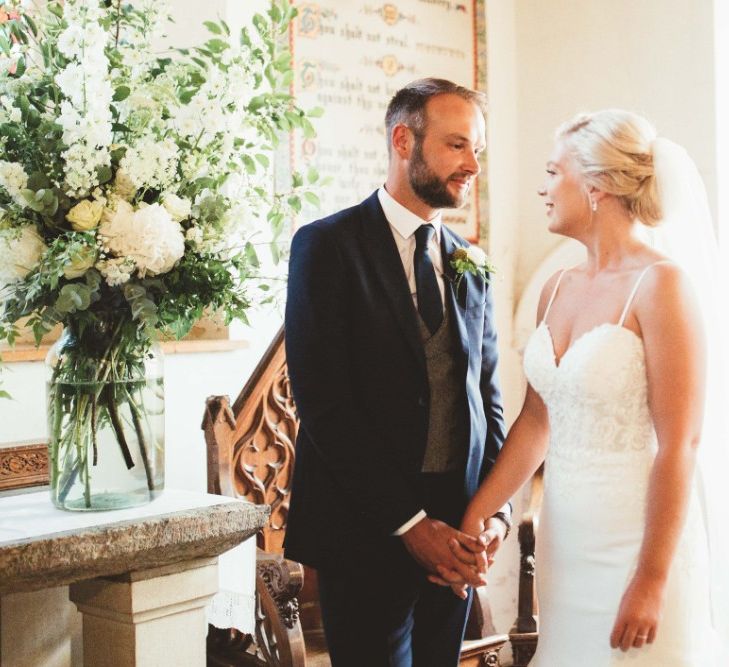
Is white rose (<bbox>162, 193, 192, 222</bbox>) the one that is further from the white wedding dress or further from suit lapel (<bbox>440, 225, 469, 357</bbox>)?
the white wedding dress

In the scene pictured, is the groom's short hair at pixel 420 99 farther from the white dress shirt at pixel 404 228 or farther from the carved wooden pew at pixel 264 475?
the carved wooden pew at pixel 264 475

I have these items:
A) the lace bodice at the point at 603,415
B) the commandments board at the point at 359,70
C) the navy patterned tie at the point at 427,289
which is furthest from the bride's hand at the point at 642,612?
the commandments board at the point at 359,70

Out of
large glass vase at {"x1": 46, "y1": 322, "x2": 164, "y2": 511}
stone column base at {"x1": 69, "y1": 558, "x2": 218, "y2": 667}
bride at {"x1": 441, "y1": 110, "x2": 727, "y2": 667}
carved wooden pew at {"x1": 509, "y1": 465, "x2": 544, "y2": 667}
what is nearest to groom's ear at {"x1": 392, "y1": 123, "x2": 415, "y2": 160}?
bride at {"x1": 441, "y1": 110, "x2": 727, "y2": 667}

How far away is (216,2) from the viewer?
10.4 ft

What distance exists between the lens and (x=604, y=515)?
2.09 m

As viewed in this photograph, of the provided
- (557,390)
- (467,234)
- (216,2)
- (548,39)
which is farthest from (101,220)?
(548,39)

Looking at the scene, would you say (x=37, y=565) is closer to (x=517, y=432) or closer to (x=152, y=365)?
(x=152, y=365)

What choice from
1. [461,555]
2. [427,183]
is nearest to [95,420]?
[461,555]

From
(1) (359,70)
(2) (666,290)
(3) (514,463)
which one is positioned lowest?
(3) (514,463)

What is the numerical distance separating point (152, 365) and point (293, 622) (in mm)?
1006

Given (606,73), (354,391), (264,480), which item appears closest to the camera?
(354,391)

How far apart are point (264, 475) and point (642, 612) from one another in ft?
4.53

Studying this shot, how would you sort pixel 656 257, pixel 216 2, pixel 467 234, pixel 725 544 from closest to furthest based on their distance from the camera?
1. pixel 656 257
2. pixel 725 544
3. pixel 216 2
4. pixel 467 234

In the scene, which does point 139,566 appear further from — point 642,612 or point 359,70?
point 359,70
